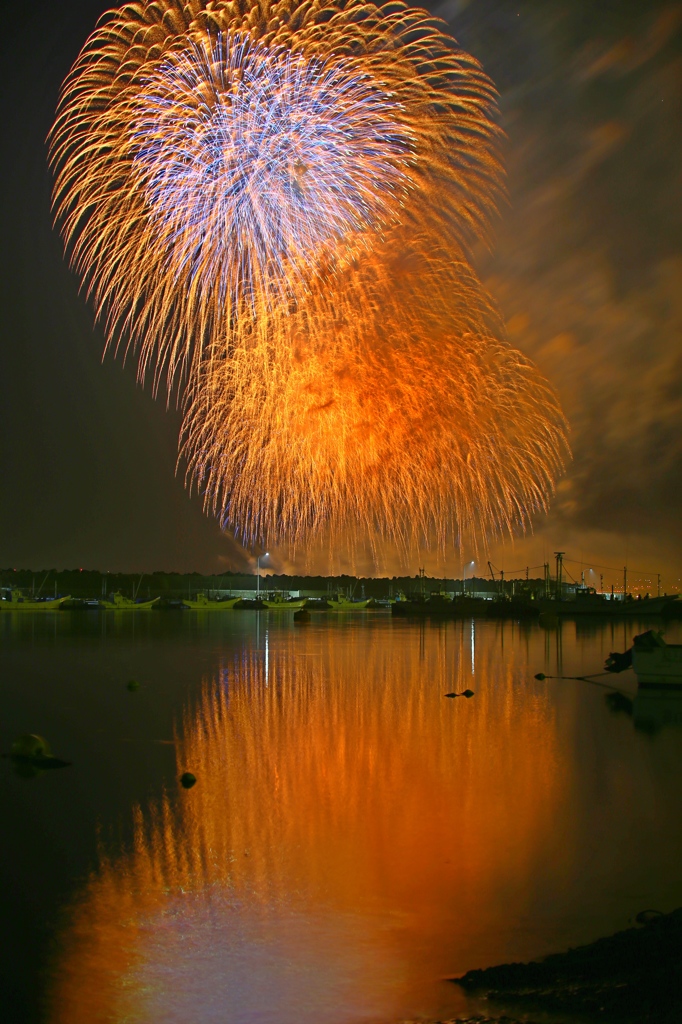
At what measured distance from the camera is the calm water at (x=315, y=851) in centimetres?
629

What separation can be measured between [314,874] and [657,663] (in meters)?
17.2

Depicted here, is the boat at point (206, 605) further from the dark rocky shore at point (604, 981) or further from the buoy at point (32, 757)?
the dark rocky shore at point (604, 981)

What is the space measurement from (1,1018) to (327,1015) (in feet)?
6.84

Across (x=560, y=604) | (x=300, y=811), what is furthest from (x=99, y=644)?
(x=560, y=604)

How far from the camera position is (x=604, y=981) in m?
5.85

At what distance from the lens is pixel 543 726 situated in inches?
693

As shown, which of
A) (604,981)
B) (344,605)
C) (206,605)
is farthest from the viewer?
(344,605)

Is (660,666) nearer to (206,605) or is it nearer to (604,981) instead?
(604,981)

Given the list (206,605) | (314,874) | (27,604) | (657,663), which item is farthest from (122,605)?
(314,874)

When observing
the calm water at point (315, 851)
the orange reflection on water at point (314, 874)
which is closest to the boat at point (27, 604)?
the calm water at point (315, 851)

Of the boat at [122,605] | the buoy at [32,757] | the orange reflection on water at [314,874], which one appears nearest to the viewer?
the orange reflection on water at [314,874]

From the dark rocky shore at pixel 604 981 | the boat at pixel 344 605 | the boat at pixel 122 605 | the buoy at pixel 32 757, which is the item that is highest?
the dark rocky shore at pixel 604 981

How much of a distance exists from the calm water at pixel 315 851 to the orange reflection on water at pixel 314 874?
0.03m

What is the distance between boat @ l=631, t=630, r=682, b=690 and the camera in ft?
75.8
